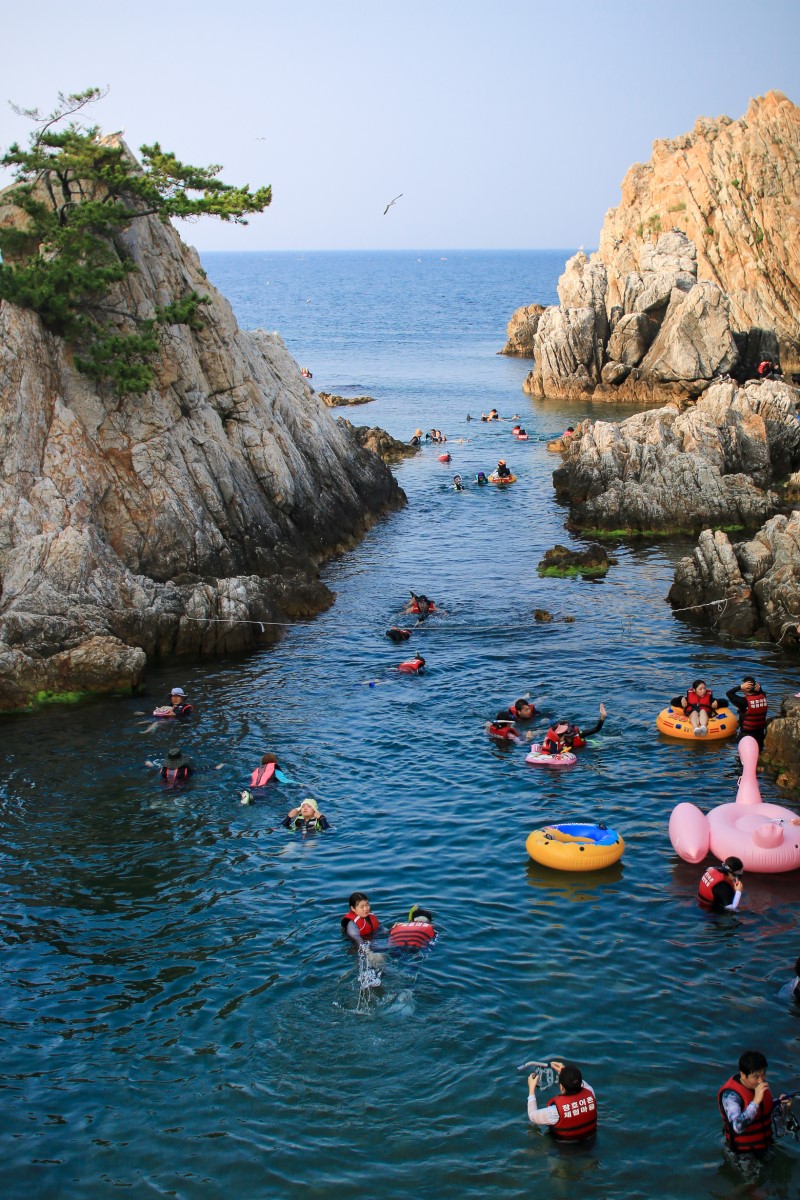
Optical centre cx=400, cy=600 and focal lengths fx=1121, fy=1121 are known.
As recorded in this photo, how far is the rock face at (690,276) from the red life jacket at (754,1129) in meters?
69.4

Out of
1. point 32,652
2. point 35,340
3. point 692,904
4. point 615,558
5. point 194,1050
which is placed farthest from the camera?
point 615,558

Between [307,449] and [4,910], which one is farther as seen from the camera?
[307,449]

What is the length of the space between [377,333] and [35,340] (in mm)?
117177

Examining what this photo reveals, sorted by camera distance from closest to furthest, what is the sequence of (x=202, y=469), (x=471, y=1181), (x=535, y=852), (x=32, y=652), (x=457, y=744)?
1. (x=471, y=1181)
2. (x=535, y=852)
3. (x=457, y=744)
4. (x=32, y=652)
5. (x=202, y=469)

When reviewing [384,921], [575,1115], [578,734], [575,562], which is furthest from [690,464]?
[575,1115]

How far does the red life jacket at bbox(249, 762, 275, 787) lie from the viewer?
86.4ft

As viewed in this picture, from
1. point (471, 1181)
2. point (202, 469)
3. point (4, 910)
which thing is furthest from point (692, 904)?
point (202, 469)

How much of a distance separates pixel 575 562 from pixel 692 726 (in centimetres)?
1687

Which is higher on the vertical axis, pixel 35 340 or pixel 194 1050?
pixel 35 340

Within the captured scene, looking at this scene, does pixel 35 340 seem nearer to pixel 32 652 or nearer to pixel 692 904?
pixel 32 652

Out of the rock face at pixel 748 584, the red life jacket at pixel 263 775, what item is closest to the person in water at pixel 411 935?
the red life jacket at pixel 263 775

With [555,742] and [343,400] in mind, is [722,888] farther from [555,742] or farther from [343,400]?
[343,400]

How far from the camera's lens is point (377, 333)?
15012cm

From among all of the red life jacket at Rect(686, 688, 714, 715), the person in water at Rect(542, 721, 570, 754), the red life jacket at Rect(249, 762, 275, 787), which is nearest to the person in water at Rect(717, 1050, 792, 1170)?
the person in water at Rect(542, 721, 570, 754)
